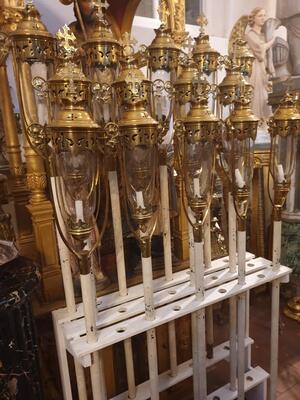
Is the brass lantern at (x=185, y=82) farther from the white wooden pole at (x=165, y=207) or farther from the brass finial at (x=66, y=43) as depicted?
the brass finial at (x=66, y=43)

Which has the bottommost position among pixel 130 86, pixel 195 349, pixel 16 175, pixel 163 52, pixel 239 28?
pixel 195 349

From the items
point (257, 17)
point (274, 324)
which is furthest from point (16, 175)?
point (257, 17)

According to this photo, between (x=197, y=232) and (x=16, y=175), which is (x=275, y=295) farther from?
(x=16, y=175)

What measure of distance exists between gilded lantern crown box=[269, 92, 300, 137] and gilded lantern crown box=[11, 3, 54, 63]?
690 millimetres

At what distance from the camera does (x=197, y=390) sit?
1.04 metres

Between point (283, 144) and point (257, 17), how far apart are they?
1.68m

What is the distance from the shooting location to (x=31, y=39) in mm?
724

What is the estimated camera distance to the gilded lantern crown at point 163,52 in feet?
2.89

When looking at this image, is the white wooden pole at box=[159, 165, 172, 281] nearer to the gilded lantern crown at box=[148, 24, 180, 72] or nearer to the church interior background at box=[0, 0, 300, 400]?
the church interior background at box=[0, 0, 300, 400]

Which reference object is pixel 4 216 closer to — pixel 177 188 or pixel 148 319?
pixel 148 319

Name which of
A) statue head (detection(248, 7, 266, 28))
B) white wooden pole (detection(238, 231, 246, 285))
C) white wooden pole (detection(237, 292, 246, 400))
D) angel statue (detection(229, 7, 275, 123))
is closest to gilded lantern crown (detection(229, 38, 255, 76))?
white wooden pole (detection(238, 231, 246, 285))

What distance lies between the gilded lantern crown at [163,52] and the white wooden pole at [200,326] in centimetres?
52

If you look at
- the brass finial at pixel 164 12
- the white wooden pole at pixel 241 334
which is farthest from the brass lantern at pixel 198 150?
the brass finial at pixel 164 12

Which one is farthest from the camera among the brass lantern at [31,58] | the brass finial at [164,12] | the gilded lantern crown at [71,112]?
the brass finial at [164,12]
